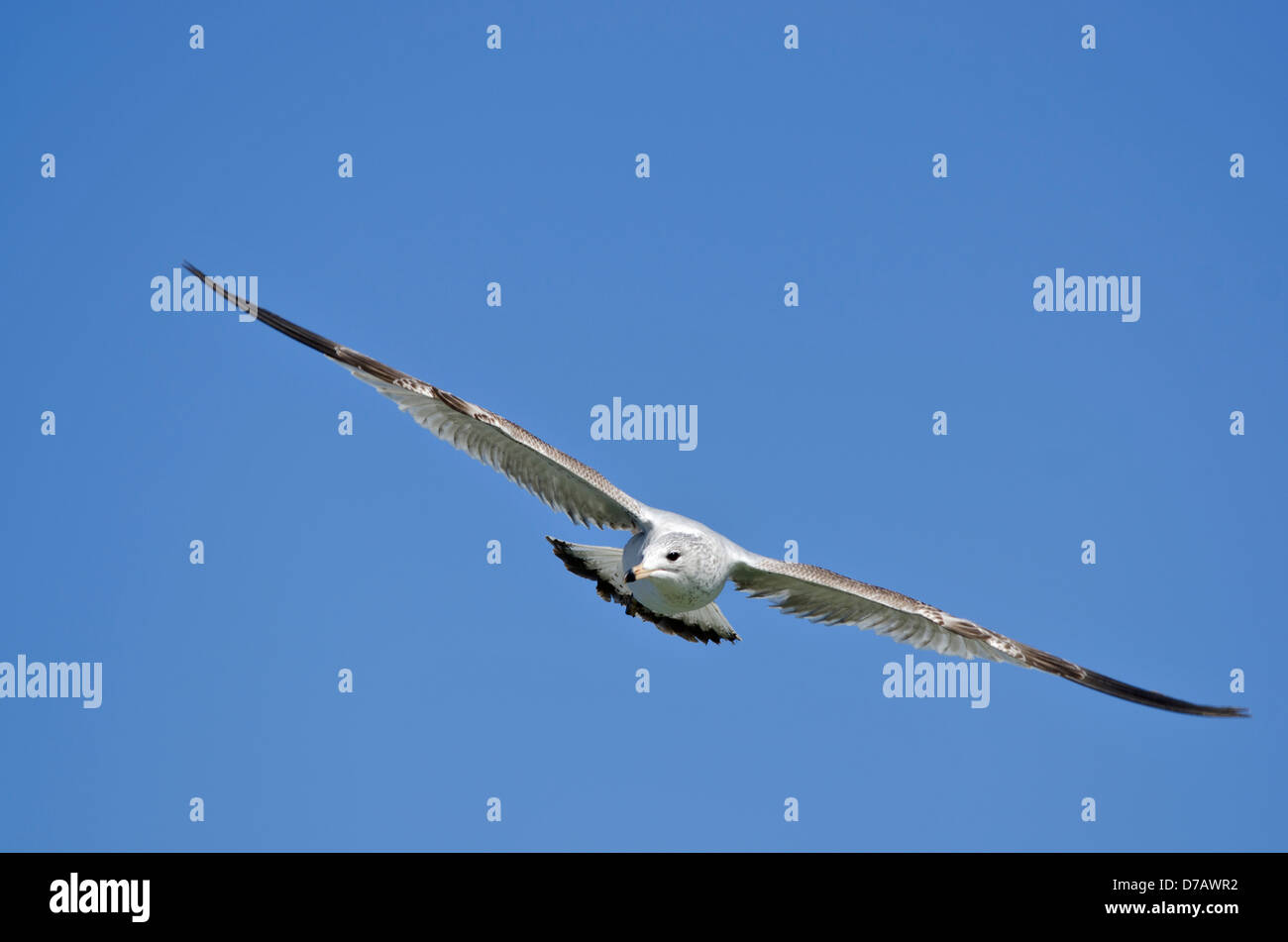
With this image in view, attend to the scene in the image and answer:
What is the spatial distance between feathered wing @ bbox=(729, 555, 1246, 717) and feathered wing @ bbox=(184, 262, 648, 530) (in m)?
1.47

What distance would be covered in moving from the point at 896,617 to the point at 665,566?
8.78 ft

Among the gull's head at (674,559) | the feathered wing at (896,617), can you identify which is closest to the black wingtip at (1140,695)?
the feathered wing at (896,617)

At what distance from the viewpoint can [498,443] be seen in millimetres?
14383

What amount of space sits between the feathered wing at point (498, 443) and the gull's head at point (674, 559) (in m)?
Answer: 0.79

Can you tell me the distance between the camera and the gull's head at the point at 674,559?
43.1 ft

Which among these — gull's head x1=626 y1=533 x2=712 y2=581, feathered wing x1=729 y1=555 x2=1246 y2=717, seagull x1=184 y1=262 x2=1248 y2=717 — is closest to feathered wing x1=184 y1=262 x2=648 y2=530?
seagull x1=184 y1=262 x2=1248 y2=717

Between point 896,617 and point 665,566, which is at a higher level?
point 665,566

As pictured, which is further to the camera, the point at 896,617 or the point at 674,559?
the point at 896,617

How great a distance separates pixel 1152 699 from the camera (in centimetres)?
1361

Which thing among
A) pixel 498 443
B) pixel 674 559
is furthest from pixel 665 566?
pixel 498 443

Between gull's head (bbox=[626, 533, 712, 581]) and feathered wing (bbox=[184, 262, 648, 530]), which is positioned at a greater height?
feathered wing (bbox=[184, 262, 648, 530])

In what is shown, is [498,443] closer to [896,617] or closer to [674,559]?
[674,559]

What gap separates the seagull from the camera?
44.1ft

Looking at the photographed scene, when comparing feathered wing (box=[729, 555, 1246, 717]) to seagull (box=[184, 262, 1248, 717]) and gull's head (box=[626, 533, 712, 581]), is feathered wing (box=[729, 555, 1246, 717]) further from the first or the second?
gull's head (box=[626, 533, 712, 581])
